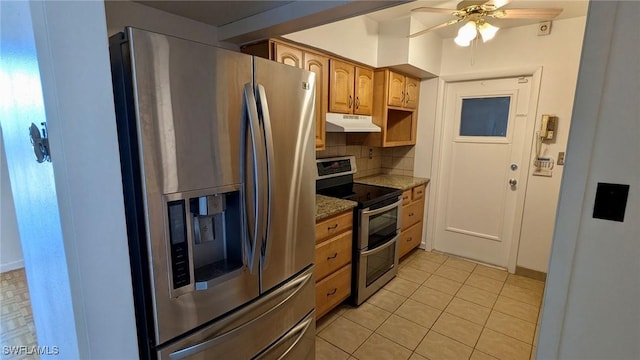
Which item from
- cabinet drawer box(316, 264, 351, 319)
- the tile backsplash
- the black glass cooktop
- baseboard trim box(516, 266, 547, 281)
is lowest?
baseboard trim box(516, 266, 547, 281)

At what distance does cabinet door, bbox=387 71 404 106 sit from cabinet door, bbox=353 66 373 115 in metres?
0.20

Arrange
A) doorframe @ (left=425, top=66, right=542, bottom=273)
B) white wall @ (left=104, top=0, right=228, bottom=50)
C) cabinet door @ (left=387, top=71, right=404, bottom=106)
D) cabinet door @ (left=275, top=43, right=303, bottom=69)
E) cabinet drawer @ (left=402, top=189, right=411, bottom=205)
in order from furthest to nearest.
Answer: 1. cabinet drawer @ (left=402, top=189, right=411, bottom=205)
2. cabinet door @ (left=387, top=71, right=404, bottom=106)
3. doorframe @ (left=425, top=66, right=542, bottom=273)
4. cabinet door @ (left=275, top=43, right=303, bottom=69)
5. white wall @ (left=104, top=0, right=228, bottom=50)

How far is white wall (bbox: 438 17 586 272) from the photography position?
2676mm

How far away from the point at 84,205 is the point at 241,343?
0.90 meters

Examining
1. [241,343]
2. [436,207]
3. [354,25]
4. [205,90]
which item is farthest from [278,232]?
[436,207]

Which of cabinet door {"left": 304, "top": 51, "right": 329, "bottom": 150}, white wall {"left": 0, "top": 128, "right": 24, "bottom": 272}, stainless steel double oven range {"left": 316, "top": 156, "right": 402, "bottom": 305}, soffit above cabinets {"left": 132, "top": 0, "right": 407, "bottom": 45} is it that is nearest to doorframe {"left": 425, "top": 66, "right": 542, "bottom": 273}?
stainless steel double oven range {"left": 316, "top": 156, "right": 402, "bottom": 305}

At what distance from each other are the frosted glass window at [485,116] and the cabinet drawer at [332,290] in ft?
6.94

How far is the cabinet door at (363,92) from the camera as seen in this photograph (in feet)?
9.05

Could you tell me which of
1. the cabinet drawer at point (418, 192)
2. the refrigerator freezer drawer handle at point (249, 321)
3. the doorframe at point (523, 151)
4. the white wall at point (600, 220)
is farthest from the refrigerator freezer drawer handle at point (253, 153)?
the doorframe at point (523, 151)

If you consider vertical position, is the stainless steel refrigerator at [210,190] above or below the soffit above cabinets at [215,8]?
below

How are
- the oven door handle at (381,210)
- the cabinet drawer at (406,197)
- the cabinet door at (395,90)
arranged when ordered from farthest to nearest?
the cabinet drawer at (406,197) < the cabinet door at (395,90) < the oven door handle at (381,210)

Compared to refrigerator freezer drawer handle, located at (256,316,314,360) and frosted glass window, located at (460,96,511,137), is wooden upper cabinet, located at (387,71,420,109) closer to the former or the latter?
frosted glass window, located at (460,96,511,137)

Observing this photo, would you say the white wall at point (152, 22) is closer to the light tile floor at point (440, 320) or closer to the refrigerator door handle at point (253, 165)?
the refrigerator door handle at point (253, 165)

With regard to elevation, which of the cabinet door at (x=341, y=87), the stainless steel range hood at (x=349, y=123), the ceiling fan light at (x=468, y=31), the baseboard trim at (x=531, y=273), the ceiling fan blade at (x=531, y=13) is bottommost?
the baseboard trim at (x=531, y=273)
